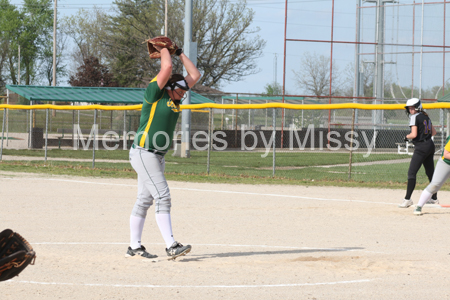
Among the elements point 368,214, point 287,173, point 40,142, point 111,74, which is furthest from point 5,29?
point 368,214

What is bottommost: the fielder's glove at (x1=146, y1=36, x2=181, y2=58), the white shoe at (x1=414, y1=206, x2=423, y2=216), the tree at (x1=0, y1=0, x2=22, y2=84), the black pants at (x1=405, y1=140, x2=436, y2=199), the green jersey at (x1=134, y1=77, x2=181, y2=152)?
the white shoe at (x1=414, y1=206, x2=423, y2=216)

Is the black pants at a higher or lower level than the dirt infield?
higher

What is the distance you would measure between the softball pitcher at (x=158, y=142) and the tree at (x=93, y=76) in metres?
50.9

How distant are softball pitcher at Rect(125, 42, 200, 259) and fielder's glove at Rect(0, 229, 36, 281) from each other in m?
2.62

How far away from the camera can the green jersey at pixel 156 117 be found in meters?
6.06

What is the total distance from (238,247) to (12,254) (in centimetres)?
383

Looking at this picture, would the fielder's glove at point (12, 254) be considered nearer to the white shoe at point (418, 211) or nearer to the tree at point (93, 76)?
the white shoe at point (418, 211)

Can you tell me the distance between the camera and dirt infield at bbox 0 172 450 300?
202 inches

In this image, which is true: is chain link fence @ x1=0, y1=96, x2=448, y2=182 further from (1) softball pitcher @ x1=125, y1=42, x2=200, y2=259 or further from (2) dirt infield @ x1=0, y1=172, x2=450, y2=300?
(1) softball pitcher @ x1=125, y1=42, x2=200, y2=259

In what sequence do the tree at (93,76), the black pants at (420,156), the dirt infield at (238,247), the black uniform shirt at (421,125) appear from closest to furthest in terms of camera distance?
1. the dirt infield at (238,247)
2. the black uniform shirt at (421,125)
3. the black pants at (420,156)
4. the tree at (93,76)

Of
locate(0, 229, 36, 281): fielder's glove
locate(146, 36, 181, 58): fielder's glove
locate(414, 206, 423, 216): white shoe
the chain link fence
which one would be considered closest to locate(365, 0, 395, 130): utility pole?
the chain link fence

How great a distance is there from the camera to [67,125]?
139 feet

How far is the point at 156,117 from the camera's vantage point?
610cm

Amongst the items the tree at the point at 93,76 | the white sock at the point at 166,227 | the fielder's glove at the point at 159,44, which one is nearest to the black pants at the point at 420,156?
the white sock at the point at 166,227
